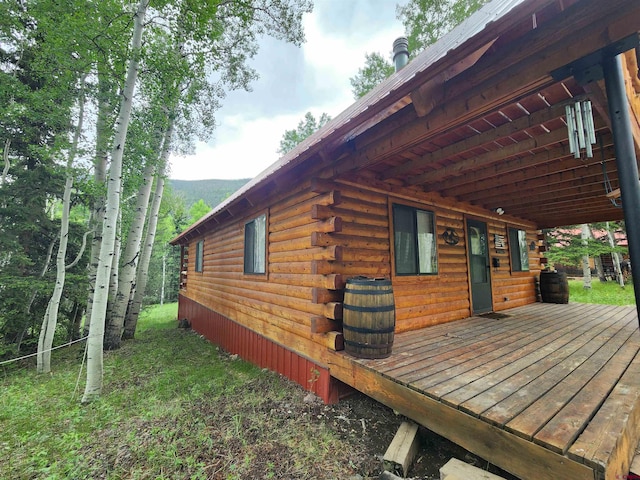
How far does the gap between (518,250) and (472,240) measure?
2.36m

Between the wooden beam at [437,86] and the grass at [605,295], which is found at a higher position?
the wooden beam at [437,86]

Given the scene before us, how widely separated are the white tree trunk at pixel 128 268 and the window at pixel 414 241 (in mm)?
5969

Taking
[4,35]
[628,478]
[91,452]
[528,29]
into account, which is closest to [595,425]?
[628,478]

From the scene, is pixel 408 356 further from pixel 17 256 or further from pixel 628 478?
pixel 17 256

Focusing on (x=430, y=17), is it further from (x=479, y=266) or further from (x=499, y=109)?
(x=499, y=109)

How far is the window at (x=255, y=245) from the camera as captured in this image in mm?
4947

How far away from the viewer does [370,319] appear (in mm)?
2818

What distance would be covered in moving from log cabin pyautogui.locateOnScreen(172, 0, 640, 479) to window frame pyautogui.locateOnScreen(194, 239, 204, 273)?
7.06ft

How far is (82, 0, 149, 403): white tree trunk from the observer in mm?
3699

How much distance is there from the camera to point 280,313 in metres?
4.21

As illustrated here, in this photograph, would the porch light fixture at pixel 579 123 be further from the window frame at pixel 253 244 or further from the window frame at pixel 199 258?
the window frame at pixel 199 258

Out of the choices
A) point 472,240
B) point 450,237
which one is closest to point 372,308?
point 450,237

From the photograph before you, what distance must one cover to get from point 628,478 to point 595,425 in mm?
398

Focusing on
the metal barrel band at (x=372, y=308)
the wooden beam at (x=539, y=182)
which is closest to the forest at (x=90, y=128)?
the metal barrel band at (x=372, y=308)
